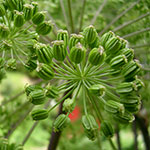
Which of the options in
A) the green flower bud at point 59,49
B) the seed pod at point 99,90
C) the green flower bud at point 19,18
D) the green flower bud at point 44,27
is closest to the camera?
the seed pod at point 99,90

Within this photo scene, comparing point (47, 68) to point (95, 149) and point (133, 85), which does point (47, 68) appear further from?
Result: point (95, 149)

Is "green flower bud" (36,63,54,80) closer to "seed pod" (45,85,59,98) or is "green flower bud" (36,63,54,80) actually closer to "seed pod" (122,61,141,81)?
"seed pod" (45,85,59,98)

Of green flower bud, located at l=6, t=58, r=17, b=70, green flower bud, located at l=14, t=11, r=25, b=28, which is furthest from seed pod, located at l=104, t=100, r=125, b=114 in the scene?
green flower bud, located at l=14, t=11, r=25, b=28

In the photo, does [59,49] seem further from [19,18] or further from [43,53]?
[19,18]

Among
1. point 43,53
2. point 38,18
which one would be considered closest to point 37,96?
point 43,53

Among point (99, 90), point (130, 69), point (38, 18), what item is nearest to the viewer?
point (99, 90)

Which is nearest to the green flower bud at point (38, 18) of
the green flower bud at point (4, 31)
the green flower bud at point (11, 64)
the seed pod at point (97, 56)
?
the green flower bud at point (4, 31)

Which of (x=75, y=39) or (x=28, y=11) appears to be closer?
(x=75, y=39)

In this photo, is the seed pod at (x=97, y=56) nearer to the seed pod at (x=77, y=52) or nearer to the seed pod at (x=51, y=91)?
the seed pod at (x=77, y=52)

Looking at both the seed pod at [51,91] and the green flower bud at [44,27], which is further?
the green flower bud at [44,27]

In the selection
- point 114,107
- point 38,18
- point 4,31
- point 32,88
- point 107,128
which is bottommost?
point 107,128

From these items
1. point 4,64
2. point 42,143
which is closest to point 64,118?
point 4,64
